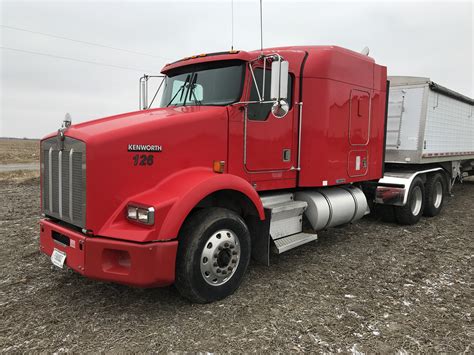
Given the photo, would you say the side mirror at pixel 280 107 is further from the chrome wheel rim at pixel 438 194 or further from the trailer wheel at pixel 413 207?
→ the chrome wheel rim at pixel 438 194

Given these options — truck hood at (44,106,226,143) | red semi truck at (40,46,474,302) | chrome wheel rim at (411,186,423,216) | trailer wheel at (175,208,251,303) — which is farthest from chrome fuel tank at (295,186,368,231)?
truck hood at (44,106,226,143)

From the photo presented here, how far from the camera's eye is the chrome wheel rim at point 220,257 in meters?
3.68

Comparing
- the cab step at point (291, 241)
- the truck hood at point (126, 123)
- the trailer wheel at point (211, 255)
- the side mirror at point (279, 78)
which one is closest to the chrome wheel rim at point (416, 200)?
the cab step at point (291, 241)

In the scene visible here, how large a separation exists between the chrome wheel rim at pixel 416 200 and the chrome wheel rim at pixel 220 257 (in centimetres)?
531

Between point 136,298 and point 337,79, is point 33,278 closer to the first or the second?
point 136,298

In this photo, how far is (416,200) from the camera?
25.8ft

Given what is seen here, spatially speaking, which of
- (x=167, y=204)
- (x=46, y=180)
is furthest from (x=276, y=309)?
(x=46, y=180)

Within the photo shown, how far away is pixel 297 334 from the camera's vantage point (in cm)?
325

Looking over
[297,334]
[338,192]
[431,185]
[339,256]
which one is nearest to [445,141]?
[431,185]

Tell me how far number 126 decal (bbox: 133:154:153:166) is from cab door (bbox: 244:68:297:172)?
1.30 m

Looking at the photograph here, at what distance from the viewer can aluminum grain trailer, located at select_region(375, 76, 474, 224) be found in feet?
24.3

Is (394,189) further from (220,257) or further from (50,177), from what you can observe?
(50,177)

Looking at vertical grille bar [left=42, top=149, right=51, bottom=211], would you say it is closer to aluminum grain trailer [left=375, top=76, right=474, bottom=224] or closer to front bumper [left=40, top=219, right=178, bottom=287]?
front bumper [left=40, top=219, right=178, bottom=287]

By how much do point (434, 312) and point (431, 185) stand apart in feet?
17.7
